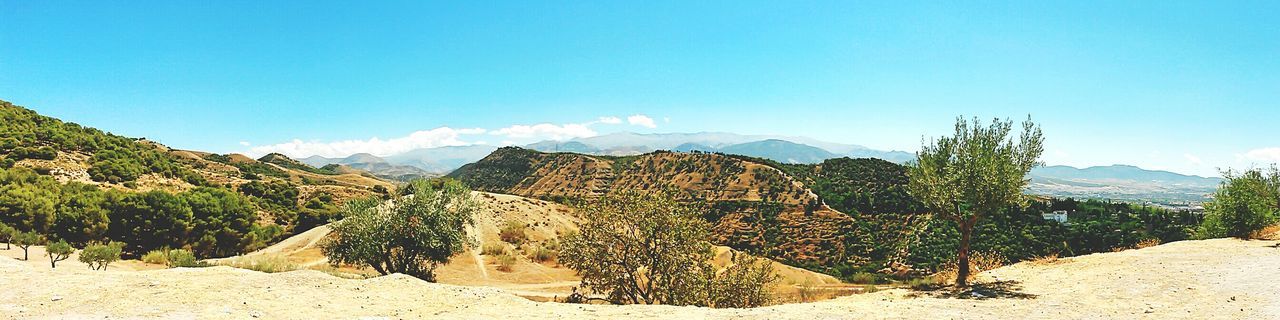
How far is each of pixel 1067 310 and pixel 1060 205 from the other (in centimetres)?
9325

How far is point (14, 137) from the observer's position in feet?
163

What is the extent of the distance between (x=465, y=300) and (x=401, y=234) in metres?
12.5

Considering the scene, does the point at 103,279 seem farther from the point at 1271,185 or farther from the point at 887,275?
the point at 1271,185

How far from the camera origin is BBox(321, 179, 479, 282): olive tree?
25125 millimetres

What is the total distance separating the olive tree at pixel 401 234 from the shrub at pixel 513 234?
68.8 feet

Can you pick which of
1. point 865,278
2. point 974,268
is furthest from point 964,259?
point 865,278

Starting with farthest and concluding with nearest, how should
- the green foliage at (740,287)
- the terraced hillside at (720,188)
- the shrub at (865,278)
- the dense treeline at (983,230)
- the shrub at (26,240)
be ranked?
the terraced hillside at (720,188) → the dense treeline at (983,230) → the shrub at (865,278) → the shrub at (26,240) → the green foliage at (740,287)

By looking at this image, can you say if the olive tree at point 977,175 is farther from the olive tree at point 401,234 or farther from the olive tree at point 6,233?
the olive tree at point 6,233

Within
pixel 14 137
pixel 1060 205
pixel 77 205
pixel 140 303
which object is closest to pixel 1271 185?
pixel 140 303

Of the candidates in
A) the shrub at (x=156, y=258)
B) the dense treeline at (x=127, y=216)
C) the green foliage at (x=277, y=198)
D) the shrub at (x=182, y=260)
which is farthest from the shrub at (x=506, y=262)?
the green foliage at (x=277, y=198)

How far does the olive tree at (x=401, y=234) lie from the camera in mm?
25125

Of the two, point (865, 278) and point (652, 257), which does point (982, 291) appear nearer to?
point (652, 257)

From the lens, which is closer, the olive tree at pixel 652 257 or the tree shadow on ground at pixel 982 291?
the tree shadow on ground at pixel 982 291

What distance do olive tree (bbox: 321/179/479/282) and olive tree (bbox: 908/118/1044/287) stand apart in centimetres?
2181
